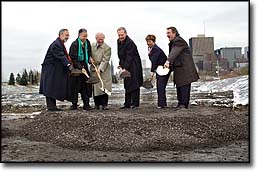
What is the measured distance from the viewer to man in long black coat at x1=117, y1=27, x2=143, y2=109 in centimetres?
262

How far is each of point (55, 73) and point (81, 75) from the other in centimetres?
17

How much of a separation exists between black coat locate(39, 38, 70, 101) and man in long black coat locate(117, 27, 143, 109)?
36 centimetres

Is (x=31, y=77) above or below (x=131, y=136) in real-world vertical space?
above

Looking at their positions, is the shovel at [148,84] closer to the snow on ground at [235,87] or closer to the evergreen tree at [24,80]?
the snow on ground at [235,87]

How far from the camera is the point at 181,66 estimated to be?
8.63 ft

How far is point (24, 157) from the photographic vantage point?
7.41 feet

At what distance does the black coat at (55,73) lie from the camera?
103 inches

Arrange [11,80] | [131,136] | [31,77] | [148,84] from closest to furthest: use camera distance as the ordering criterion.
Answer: [131,136], [11,80], [31,77], [148,84]

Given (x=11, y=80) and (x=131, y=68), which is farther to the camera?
(x=131, y=68)

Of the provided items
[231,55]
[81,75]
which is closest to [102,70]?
[81,75]

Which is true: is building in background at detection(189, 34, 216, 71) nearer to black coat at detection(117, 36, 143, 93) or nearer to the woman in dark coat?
the woman in dark coat

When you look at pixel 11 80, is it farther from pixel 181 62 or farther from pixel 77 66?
pixel 181 62

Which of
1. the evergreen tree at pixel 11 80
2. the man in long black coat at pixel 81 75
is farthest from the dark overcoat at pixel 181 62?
the evergreen tree at pixel 11 80

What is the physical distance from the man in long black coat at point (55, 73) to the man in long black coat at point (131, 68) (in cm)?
35
